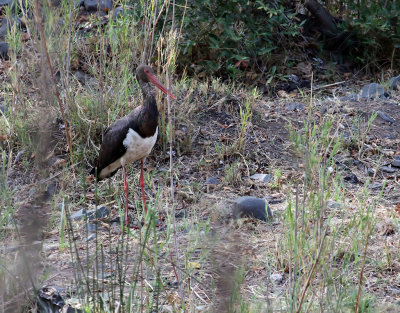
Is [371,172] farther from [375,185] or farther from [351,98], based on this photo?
[351,98]

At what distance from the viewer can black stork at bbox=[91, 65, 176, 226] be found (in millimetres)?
4273

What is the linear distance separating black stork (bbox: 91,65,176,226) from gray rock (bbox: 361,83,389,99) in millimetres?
2594

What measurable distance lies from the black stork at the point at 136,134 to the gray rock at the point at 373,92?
102 inches

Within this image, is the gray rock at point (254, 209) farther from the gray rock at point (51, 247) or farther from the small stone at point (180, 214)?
the gray rock at point (51, 247)

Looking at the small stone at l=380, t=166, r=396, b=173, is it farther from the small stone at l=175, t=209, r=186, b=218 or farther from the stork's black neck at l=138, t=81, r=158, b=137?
the stork's black neck at l=138, t=81, r=158, b=137

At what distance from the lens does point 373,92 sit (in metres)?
6.11

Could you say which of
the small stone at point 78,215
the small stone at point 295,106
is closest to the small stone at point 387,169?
the small stone at point 295,106

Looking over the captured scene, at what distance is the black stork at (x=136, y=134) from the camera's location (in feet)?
14.0

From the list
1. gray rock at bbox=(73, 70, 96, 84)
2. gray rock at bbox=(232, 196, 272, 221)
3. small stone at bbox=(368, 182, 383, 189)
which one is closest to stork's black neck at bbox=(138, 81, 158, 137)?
gray rock at bbox=(232, 196, 272, 221)

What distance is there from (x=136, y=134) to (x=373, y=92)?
9.57 ft

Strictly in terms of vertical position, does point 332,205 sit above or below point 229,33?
below

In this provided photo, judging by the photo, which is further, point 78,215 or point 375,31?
point 375,31

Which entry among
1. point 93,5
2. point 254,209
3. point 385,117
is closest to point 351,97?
point 385,117

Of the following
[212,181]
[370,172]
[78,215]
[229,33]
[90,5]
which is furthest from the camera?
[90,5]
